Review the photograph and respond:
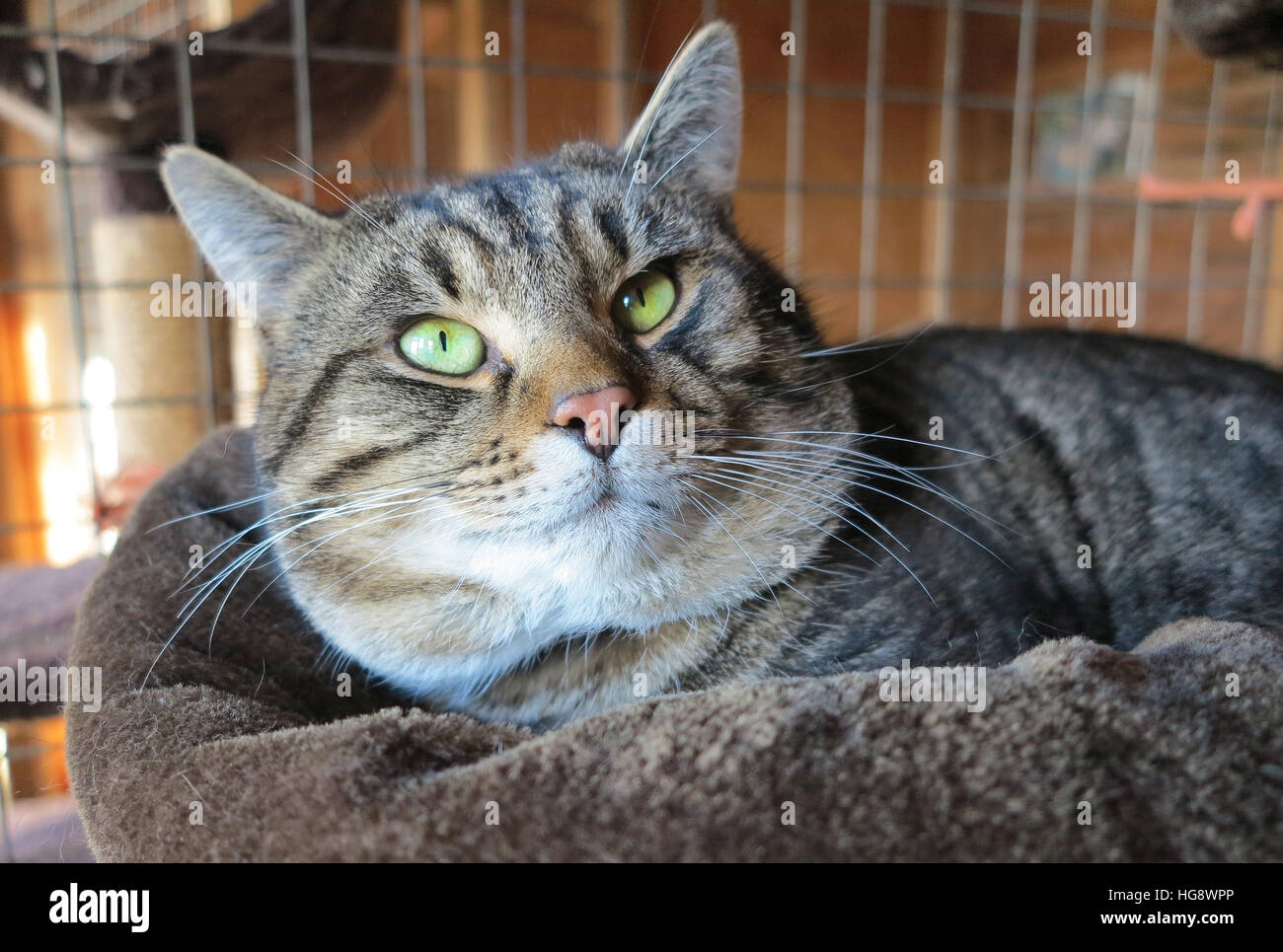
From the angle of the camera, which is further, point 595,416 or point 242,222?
point 242,222

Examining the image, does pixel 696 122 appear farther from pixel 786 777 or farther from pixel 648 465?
pixel 786 777

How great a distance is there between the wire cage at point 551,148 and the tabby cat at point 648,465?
0.23 meters

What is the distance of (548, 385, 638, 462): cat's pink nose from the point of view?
0.97m

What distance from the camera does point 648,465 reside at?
1000mm

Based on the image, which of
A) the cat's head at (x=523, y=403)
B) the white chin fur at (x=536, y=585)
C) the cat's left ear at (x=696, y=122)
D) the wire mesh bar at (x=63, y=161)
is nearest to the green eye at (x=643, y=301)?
the cat's head at (x=523, y=403)

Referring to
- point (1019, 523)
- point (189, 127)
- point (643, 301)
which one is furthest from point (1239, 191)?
point (189, 127)

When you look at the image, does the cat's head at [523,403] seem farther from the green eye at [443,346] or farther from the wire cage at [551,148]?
the wire cage at [551,148]

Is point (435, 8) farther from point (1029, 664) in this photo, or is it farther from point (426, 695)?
point (1029, 664)

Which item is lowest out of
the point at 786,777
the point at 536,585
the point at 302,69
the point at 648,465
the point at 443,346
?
the point at 786,777

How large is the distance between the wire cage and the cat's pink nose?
59 centimetres

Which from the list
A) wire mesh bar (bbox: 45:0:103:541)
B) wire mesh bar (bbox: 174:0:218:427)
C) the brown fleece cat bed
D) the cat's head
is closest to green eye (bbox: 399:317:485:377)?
the cat's head

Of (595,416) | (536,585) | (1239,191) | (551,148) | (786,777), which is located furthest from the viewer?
(1239,191)

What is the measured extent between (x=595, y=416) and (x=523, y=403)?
0.11 m
